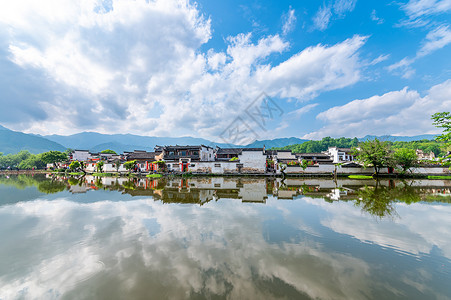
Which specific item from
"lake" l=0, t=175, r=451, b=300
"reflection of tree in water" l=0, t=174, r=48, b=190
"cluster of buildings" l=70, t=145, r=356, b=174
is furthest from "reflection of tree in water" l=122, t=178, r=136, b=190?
"cluster of buildings" l=70, t=145, r=356, b=174

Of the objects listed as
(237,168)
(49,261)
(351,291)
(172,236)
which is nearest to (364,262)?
(351,291)

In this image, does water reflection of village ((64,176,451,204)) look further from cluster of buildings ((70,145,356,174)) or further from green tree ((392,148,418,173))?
cluster of buildings ((70,145,356,174))

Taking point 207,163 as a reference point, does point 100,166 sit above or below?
below

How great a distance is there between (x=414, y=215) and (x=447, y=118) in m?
5.34

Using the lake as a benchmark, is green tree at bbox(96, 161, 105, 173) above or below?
above

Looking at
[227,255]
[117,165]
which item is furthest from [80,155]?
[227,255]

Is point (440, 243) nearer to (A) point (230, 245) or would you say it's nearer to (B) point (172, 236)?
(A) point (230, 245)

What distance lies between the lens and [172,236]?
5.73 metres

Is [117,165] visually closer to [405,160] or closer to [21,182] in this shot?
[21,182]

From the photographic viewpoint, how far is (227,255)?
179 inches

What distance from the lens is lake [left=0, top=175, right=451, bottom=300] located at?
3398 mm

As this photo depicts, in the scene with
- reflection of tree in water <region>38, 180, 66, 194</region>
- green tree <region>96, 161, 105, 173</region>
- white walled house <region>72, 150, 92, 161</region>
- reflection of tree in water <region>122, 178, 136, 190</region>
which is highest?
white walled house <region>72, 150, 92, 161</region>

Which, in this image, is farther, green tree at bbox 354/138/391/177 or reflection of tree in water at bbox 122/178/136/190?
green tree at bbox 354/138/391/177

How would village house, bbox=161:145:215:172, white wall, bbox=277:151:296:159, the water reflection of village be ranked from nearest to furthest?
1. the water reflection of village
2. village house, bbox=161:145:215:172
3. white wall, bbox=277:151:296:159
